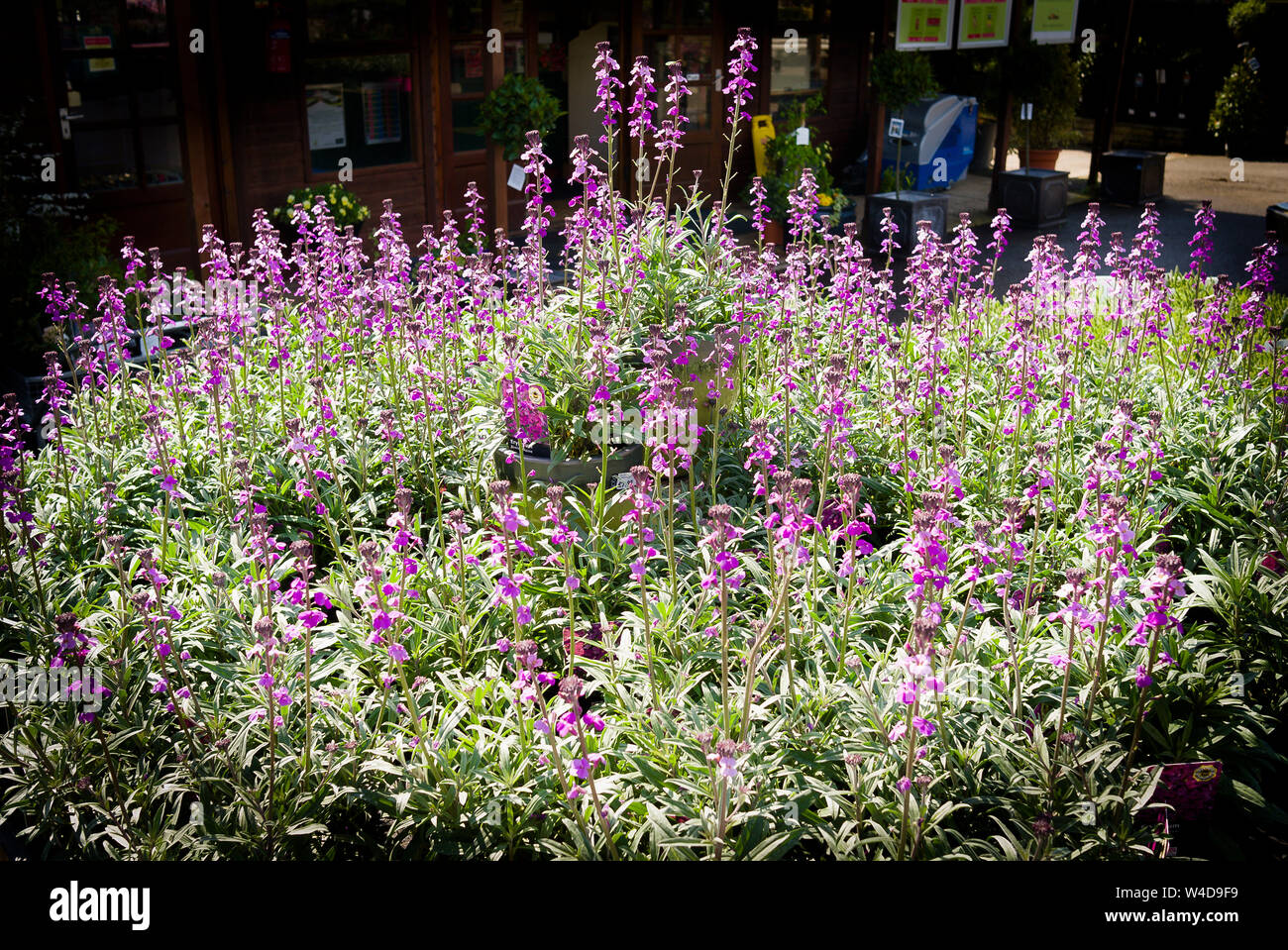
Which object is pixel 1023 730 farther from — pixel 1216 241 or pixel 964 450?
pixel 1216 241

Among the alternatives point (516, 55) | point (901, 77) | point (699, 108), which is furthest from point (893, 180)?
point (516, 55)

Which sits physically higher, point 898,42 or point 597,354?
point 898,42

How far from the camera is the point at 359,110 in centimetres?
971

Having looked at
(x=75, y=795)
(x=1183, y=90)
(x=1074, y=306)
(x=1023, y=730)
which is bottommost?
(x=75, y=795)

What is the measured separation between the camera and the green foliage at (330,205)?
8891mm

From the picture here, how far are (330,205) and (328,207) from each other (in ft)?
0.13

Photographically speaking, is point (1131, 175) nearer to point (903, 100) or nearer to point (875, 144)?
point (875, 144)

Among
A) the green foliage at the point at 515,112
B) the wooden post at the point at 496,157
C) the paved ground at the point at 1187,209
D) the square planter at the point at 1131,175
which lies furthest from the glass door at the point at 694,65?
the square planter at the point at 1131,175

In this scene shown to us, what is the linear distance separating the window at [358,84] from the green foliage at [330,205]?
487 mm

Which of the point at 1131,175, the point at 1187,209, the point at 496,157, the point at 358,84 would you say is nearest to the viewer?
the point at 358,84

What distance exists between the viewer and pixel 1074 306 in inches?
249
